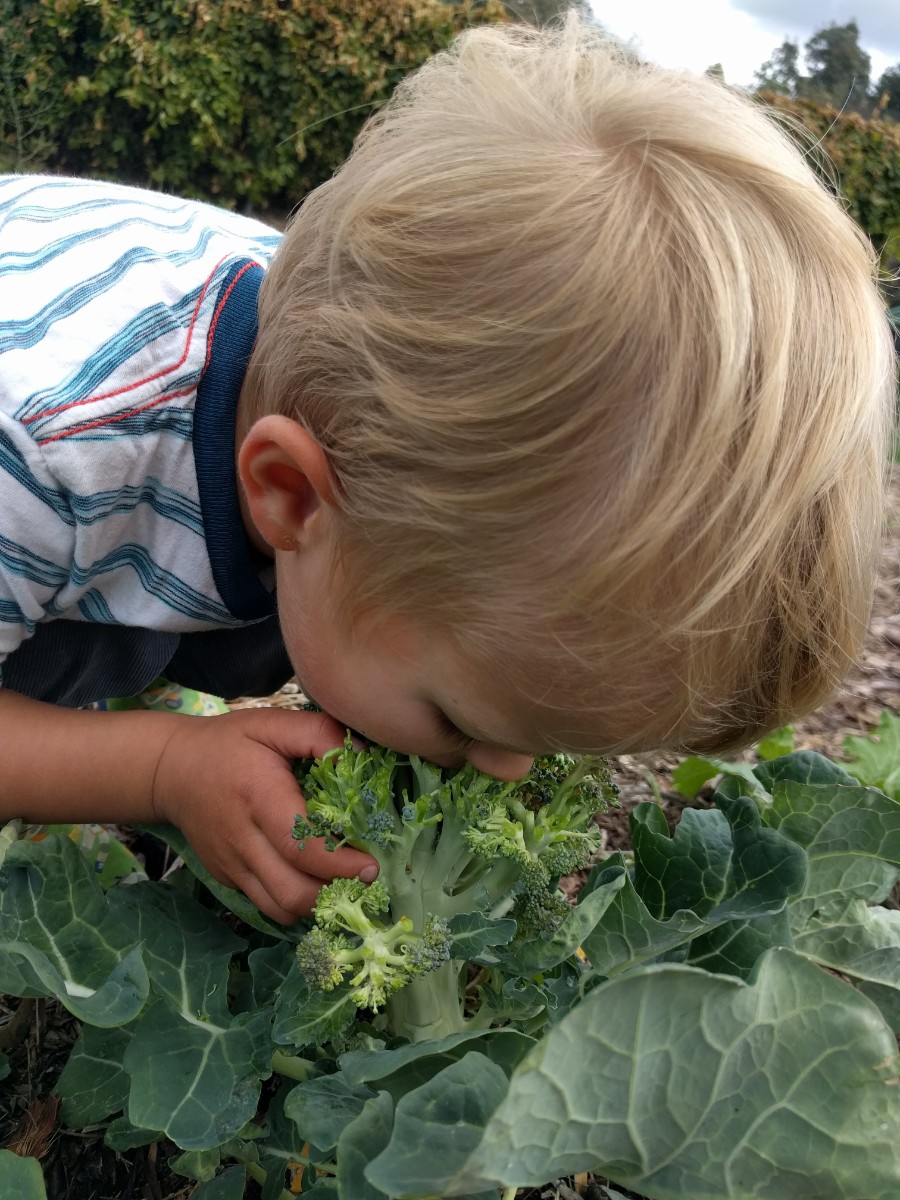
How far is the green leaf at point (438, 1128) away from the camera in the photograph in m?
0.98

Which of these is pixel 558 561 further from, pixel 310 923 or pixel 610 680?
pixel 310 923

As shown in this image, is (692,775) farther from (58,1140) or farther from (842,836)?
(58,1140)

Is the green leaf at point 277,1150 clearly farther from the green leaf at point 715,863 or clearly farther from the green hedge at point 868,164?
the green hedge at point 868,164

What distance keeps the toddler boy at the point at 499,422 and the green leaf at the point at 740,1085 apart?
0.31 m

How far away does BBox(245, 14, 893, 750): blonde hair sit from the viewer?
1.05 m

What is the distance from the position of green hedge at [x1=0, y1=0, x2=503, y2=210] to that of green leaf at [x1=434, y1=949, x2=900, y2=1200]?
5.45m

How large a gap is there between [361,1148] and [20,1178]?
0.50 meters

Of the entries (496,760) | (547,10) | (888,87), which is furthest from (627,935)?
(888,87)

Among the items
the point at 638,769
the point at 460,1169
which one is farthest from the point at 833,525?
the point at 638,769

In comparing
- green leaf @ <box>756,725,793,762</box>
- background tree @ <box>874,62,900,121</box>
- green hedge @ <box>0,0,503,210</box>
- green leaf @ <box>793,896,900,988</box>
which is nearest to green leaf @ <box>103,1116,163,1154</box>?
green leaf @ <box>793,896,900,988</box>

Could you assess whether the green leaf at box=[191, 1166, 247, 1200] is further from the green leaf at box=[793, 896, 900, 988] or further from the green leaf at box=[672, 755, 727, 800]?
the green leaf at box=[672, 755, 727, 800]

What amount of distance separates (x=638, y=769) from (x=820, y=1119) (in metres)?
1.44

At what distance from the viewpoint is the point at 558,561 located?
1091mm

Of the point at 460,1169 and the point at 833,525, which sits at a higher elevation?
the point at 833,525
